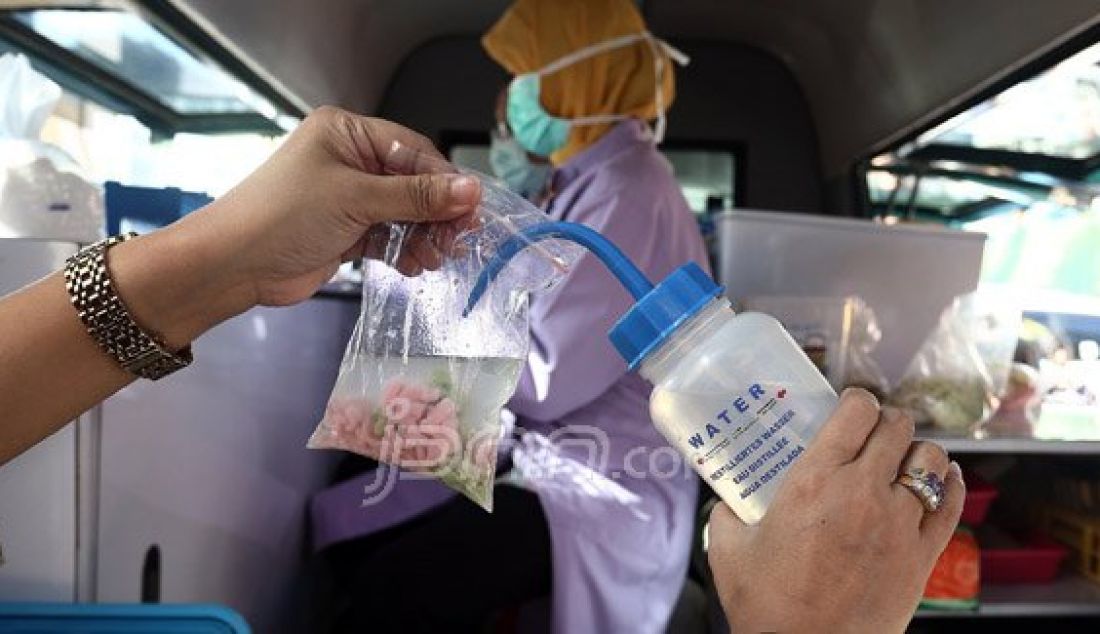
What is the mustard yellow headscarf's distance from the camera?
1869 millimetres

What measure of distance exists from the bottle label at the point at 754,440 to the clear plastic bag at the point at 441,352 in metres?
0.25

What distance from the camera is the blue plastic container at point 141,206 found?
109 cm

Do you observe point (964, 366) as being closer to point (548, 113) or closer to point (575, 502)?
point (575, 502)

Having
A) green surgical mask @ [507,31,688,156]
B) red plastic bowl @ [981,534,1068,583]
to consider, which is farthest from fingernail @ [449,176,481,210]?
red plastic bowl @ [981,534,1068,583]

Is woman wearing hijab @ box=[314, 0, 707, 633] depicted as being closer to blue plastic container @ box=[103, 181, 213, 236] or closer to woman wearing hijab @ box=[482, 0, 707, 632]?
woman wearing hijab @ box=[482, 0, 707, 632]

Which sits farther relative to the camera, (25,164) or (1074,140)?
(1074,140)

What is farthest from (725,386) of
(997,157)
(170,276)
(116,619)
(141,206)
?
(997,157)

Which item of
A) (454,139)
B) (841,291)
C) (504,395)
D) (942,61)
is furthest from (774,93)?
(504,395)

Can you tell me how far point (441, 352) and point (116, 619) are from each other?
0.41 metres

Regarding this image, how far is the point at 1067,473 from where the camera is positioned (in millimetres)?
1691

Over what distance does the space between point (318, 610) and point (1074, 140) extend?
192 cm

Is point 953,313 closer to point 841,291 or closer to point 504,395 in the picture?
point 841,291

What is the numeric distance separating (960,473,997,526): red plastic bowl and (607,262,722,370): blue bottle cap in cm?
129

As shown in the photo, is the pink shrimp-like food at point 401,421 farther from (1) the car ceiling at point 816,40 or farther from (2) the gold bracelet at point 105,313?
(1) the car ceiling at point 816,40
